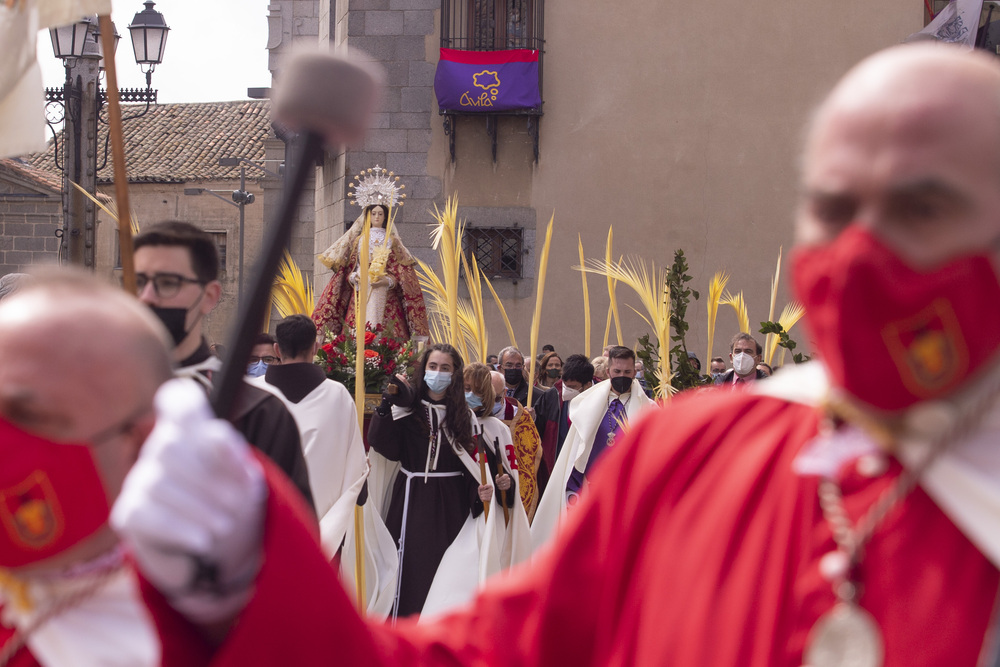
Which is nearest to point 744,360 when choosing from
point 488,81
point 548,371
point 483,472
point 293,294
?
point 483,472

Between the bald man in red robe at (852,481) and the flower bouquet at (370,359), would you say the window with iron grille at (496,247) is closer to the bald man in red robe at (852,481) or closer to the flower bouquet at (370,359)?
the flower bouquet at (370,359)

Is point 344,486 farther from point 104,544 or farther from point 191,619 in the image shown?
point 191,619

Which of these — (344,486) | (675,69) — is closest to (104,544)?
(344,486)

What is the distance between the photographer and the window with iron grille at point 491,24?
1658cm

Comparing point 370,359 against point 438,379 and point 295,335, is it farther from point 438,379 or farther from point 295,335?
point 295,335

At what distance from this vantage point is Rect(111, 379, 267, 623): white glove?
109cm

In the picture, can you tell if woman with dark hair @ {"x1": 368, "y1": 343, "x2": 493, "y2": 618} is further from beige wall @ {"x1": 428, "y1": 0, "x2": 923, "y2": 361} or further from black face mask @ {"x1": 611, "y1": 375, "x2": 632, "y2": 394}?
beige wall @ {"x1": 428, "y1": 0, "x2": 923, "y2": 361}

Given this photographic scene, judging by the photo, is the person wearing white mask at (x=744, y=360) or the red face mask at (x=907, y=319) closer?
the red face mask at (x=907, y=319)

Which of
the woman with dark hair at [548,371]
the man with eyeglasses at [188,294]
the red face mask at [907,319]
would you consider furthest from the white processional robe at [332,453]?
the woman with dark hair at [548,371]

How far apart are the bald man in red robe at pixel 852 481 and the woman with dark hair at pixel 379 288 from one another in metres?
8.55

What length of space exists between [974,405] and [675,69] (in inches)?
644

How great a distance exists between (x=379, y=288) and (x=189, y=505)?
8.95 meters

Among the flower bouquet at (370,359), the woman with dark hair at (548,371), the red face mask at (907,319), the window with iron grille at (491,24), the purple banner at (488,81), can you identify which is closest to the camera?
the red face mask at (907,319)

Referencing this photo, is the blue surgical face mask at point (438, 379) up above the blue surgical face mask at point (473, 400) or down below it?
above
